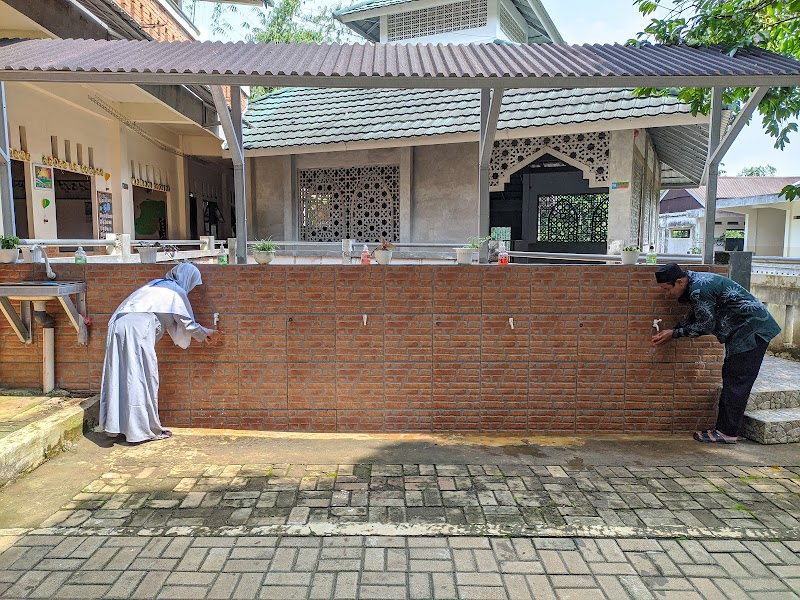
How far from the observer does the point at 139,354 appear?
4816mm

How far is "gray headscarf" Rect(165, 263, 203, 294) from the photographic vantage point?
5.03 metres

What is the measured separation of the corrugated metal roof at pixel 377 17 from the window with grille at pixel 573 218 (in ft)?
15.6

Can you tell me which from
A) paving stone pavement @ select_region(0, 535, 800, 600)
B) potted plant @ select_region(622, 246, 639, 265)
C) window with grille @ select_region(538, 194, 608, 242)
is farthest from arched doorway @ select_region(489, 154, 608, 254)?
paving stone pavement @ select_region(0, 535, 800, 600)

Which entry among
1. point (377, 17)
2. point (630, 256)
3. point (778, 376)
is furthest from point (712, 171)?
point (377, 17)

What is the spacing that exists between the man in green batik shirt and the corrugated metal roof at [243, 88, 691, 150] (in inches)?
134

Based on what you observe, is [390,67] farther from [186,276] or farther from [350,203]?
[350,203]

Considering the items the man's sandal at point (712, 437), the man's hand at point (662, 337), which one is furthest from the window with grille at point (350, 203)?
the man's sandal at point (712, 437)

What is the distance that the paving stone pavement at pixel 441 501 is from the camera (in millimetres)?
3541

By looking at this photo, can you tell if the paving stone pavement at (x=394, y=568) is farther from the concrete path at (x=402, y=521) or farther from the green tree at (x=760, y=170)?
the green tree at (x=760, y=170)

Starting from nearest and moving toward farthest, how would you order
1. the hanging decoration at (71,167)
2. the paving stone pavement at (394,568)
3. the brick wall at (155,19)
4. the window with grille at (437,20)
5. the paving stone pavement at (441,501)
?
1. the paving stone pavement at (394,568)
2. the paving stone pavement at (441,501)
3. the hanging decoration at (71,167)
4. the brick wall at (155,19)
5. the window with grille at (437,20)

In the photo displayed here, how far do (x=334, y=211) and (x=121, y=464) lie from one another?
6.90m

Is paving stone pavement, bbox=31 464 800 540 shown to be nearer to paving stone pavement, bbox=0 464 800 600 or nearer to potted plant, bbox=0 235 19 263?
paving stone pavement, bbox=0 464 800 600

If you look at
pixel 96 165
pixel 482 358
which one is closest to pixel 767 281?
pixel 482 358

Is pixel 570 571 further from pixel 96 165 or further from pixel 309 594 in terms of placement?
pixel 96 165
